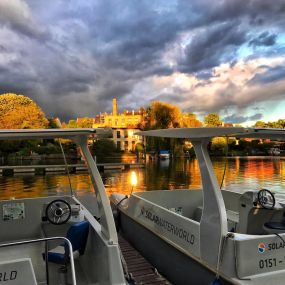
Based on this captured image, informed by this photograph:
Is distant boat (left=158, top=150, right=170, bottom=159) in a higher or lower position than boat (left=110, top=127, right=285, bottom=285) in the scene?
higher

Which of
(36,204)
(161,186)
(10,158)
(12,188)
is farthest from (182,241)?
(10,158)

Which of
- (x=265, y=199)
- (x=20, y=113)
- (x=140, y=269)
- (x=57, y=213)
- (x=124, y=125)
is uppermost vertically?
(x=124, y=125)

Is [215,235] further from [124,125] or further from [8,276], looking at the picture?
[124,125]

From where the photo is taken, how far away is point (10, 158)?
212 ft

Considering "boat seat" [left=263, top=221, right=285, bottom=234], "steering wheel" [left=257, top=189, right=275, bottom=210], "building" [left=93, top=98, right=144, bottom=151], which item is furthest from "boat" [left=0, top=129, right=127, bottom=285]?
"building" [left=93, top=98, right=144, bottom=151]

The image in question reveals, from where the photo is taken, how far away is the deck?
7.17 metres

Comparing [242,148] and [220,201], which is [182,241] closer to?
A: [220,201]

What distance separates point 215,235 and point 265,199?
1.91 m

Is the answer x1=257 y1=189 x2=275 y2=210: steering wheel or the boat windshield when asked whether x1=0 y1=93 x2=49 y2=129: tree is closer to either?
the boat windshield

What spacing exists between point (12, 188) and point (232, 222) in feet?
86.8

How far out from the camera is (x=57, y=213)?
23.2 feet

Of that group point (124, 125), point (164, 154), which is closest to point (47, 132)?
point (164, 154)

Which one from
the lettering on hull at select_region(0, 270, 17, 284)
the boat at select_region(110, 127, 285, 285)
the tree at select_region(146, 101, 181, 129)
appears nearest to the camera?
the lettering on hull at select_region(0, 270, 17, 284)

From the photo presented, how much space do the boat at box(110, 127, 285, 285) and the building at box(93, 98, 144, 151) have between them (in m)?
72.4
